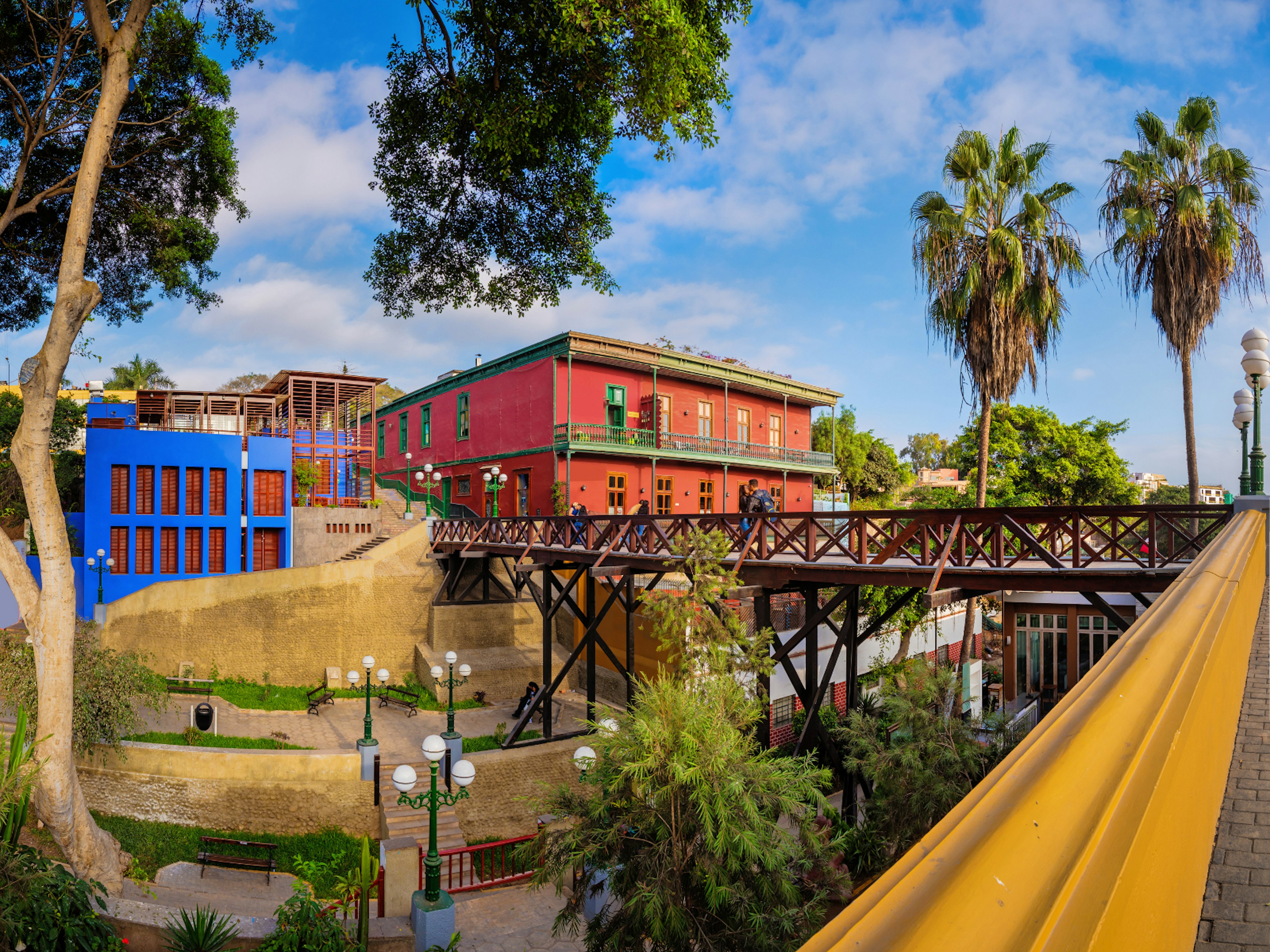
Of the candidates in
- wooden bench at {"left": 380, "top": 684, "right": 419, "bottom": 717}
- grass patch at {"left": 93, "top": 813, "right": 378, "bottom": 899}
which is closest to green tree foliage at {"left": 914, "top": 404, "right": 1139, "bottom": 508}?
wooden bench at {"left": 380, "top": 684, "right": 419, "bottom": 717}

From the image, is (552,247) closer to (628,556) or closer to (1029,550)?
(628,556)

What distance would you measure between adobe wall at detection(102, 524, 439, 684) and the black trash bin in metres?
4.71

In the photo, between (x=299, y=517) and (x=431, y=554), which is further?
(x=299, y=517)

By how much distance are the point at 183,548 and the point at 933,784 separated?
77.0 feet

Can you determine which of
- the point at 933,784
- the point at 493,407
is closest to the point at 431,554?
the point at 493,407

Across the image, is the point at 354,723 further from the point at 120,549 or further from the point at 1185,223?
the point at 1185,223

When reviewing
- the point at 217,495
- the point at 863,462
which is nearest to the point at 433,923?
the point at 217,495

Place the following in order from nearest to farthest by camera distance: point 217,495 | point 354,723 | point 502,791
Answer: point 502,791 → point 354,723 → point 217,495

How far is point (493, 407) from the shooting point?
29438mm

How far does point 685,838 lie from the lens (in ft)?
24.3

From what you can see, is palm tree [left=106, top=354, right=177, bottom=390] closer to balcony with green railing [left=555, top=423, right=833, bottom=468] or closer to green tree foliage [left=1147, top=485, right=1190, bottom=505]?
balcony with green railing [left=555, top=423, right=833, bottom=468]

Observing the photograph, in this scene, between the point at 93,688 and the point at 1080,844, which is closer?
the point at 1080,844

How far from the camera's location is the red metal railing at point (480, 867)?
1310 cm

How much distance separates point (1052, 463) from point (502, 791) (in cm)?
2741
